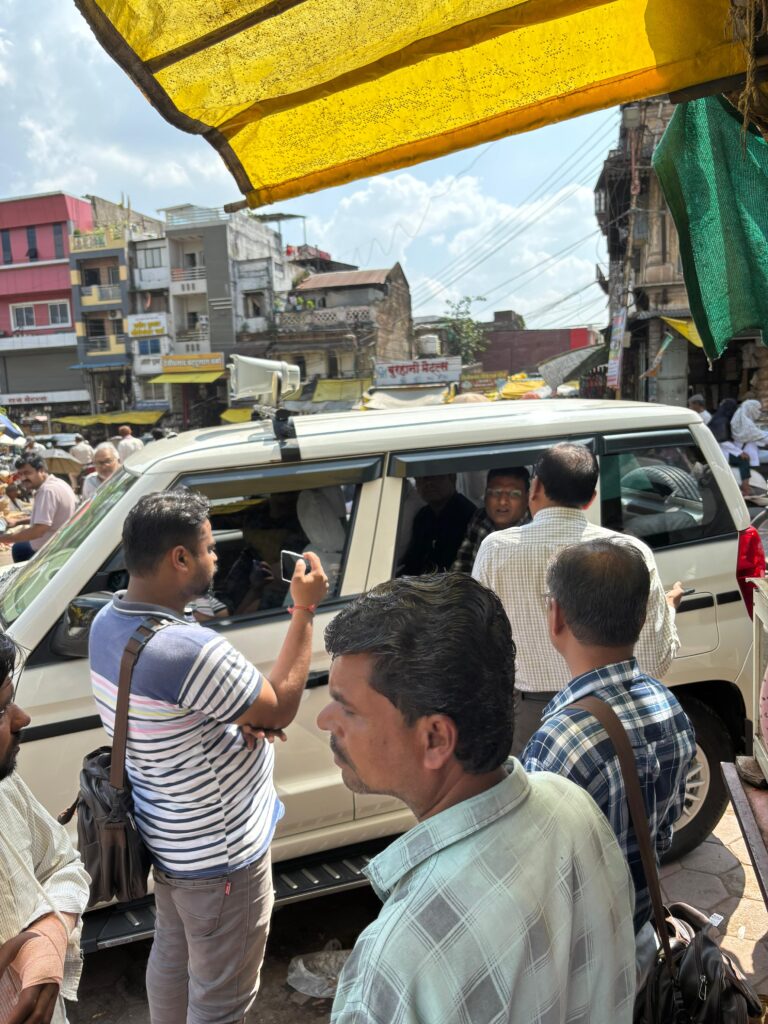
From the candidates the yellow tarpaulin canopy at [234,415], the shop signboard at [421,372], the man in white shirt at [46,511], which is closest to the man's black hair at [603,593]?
the man in white shirt at [46,511]

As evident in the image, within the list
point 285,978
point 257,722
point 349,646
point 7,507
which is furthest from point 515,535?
point 7,507

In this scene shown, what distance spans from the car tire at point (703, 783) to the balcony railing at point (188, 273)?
1657 inches

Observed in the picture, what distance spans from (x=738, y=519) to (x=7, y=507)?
17.9m

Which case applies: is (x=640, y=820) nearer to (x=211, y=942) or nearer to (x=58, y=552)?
(x=211, y=942)

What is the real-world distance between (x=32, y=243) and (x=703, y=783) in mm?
54006

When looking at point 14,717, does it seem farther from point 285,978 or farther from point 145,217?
point 145,217

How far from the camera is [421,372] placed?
32.2 m

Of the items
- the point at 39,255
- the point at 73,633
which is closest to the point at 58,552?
the point at 73,633

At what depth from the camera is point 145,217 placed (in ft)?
170

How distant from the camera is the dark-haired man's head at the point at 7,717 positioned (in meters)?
1.59

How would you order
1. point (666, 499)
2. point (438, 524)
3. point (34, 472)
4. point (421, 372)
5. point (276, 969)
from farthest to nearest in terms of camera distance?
point (421, 372)
point (34, 472)
point (438, 524)
point (666, 499)
point (276, 969)

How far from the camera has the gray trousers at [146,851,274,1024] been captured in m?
2.13

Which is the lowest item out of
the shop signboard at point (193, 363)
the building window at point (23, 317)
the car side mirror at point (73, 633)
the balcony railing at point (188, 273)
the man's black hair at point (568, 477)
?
the car side mirror at point (73, 633)

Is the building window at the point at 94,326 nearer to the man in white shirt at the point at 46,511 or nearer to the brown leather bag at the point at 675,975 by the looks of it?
the man in white shirt at the point at 46,511
